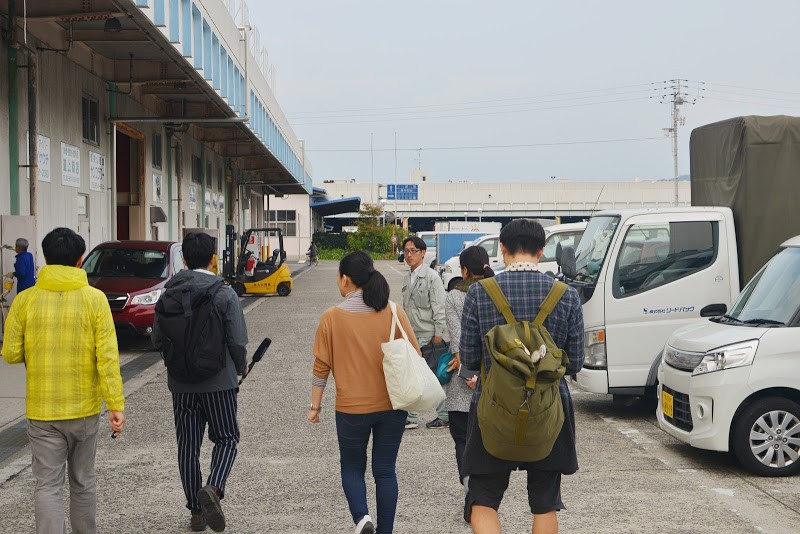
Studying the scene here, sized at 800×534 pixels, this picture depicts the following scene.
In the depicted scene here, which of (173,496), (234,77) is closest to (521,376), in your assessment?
(173,496)

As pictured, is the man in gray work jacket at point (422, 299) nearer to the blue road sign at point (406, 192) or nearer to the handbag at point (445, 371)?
the handbag at point (445, 371)

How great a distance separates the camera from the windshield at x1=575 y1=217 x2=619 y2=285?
32.8 feet

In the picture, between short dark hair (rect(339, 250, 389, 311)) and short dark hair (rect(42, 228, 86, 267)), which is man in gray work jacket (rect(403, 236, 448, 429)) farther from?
short dark hair (rect(42, 228, 86, 267))

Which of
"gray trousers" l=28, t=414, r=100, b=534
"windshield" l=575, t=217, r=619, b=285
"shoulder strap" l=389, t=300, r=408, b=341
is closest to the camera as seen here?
"gray trousers" l=28, t=414, r=100, b=534

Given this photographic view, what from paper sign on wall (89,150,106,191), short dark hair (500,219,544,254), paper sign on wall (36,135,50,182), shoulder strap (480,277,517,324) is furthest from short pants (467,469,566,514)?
paper sign on wall (89,150,106,191)

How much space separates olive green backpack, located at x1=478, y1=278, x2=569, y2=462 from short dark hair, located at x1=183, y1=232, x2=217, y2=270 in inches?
85.2

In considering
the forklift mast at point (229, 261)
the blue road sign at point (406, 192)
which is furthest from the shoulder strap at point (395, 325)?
the blue road sign at point (406, 192)

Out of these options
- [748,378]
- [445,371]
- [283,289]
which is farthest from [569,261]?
[283,289]

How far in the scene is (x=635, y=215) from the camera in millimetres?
9930

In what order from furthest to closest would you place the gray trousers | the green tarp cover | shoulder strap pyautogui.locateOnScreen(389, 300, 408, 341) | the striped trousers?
the green tarp cover → the striped trousers → shoulder strap pyautogui.locateOnScreen(389, 300, 408, 341) → the gray trousers

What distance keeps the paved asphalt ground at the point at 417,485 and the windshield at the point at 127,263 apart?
6.91 m

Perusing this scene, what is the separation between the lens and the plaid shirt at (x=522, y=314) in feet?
14.4

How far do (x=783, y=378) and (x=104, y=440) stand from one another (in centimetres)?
547

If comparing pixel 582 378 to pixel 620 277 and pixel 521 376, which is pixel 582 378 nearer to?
pixel 620 277
